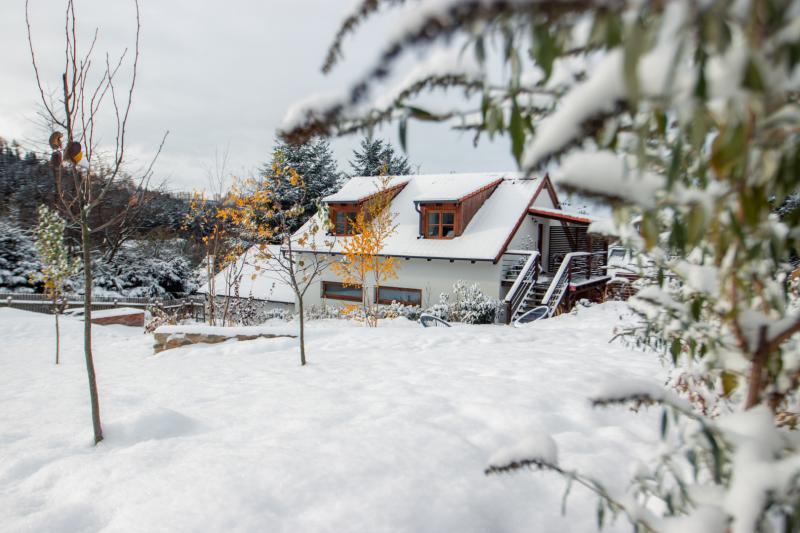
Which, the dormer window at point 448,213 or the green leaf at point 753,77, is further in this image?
the dormer window at point 448,213

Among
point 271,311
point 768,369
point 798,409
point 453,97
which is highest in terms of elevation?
point 453,97

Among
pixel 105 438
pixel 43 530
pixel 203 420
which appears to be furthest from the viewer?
pixel 203 420

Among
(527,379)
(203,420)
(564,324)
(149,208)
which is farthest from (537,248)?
→ (149,208)

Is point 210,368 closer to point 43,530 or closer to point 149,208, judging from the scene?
point 43,530

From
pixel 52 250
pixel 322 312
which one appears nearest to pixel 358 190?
pixel 322 312

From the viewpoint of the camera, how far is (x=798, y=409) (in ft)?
5.22

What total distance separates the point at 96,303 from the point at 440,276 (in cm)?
1332

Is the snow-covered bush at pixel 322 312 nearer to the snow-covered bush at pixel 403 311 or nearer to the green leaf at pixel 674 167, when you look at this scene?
the snow-covered bush at pixel 403 311

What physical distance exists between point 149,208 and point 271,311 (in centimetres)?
1451

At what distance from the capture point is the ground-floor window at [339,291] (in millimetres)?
16688

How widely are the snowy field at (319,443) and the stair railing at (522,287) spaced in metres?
6.32

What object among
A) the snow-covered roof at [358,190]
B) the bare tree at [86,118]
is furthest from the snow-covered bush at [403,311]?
the bare tree at [86,118]

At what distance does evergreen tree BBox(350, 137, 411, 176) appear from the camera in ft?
92.8

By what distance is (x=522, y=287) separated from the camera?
44.1 ft
